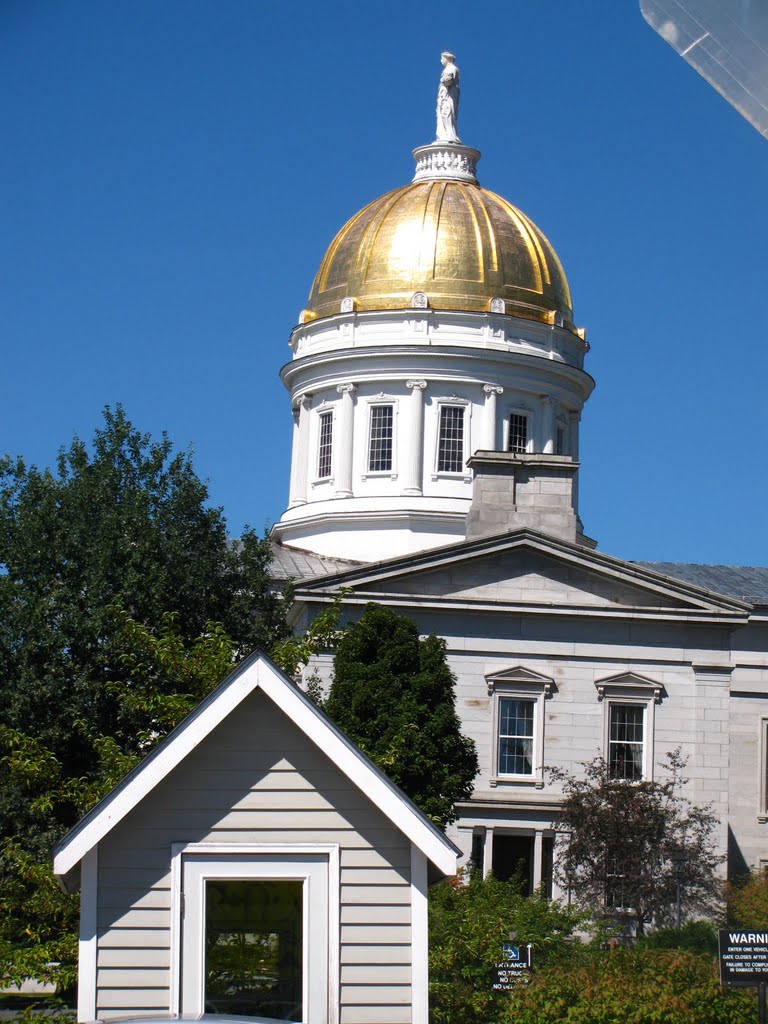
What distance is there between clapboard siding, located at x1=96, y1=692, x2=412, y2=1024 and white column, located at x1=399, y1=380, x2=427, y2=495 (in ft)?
148

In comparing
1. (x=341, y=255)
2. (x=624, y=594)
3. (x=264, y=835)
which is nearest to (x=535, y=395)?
(x=341, y=255)

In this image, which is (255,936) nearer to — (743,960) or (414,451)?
(743,960)

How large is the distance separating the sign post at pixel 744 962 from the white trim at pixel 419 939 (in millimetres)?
4123

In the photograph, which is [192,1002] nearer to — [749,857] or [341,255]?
[749,857]

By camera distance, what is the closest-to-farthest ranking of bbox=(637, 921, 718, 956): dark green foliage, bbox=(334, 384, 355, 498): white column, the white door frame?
the white door frame → bbox=(637, 921, 718, 956): dark green foliage → bbox=(334, 384, 355, 498): white column

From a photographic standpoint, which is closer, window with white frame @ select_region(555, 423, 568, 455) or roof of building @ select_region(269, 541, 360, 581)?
roof of building @ select_region(269, 541, 360, 581)

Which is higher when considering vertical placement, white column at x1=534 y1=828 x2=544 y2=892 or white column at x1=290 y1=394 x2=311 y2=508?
white column at x1=290 y1=394 x2=311 y2=508

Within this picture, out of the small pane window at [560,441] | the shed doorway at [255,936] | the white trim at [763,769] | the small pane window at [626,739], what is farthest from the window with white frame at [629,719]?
the shed doorway at [255,936]

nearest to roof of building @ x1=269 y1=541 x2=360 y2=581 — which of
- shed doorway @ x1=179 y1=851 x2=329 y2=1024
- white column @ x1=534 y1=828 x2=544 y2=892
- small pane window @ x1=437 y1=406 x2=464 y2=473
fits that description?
small pane window @ x1=437 y1=406 x2=464 y2=473

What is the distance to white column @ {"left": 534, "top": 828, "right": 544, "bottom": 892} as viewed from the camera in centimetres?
4338

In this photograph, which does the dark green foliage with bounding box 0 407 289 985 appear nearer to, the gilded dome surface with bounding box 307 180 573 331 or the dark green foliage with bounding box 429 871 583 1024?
the dark green foliage with bounding box 429 871 583 1024

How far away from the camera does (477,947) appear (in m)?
19.2

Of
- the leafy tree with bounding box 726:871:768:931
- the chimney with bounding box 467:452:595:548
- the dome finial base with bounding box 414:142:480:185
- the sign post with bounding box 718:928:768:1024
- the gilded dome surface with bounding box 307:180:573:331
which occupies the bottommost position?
the leafy tree with bounding box 726:871:768:931

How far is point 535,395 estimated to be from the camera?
6122cm
